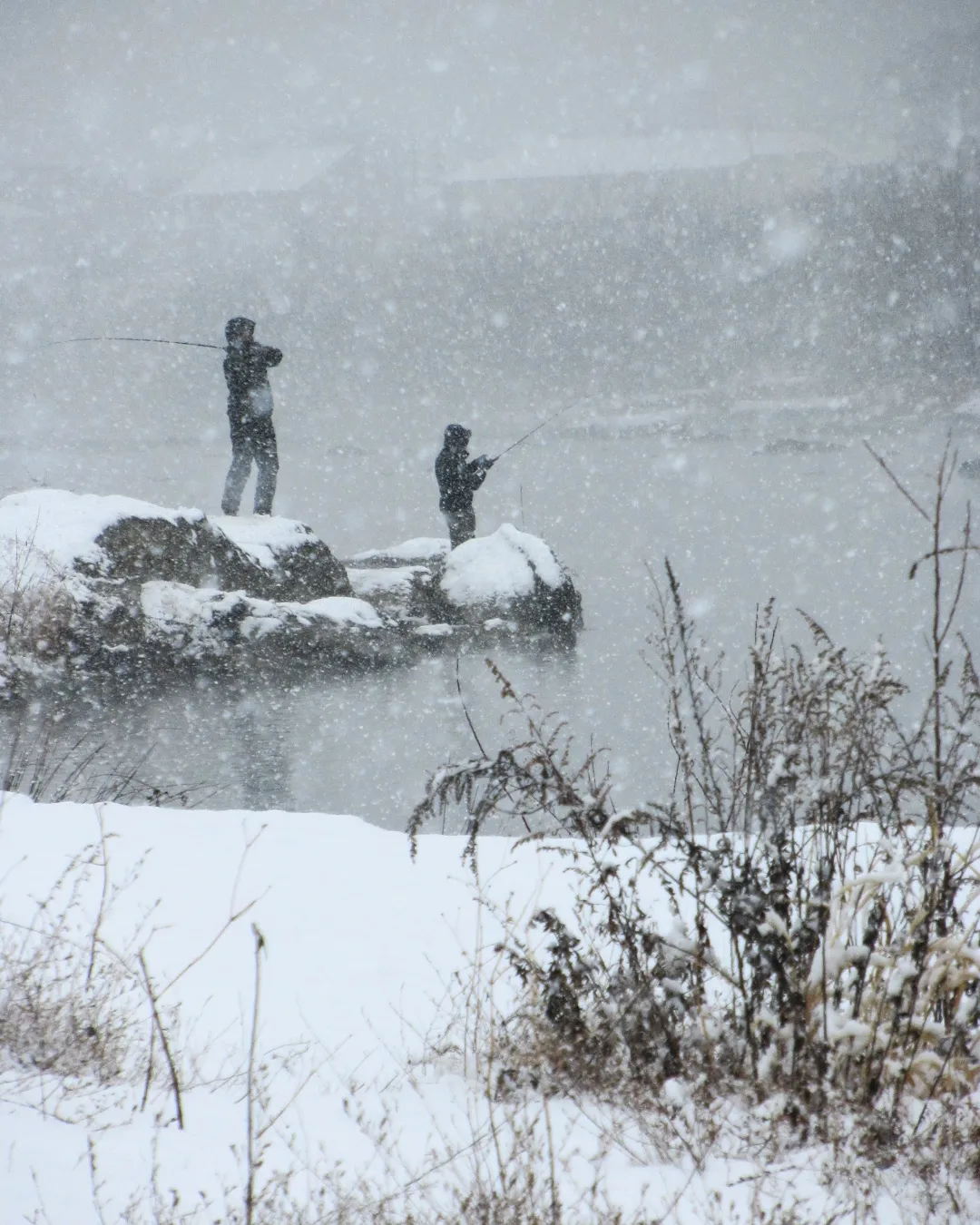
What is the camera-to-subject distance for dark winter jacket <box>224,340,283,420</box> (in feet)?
Result: 40.2

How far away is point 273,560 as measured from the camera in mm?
14211

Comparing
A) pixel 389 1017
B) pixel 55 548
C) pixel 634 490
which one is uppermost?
pixel 634 490

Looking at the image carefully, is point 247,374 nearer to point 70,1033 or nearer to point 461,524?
point 461,524

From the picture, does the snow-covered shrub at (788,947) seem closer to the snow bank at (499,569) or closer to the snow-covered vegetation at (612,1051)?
the snow-covered vegetation at (612,1051)

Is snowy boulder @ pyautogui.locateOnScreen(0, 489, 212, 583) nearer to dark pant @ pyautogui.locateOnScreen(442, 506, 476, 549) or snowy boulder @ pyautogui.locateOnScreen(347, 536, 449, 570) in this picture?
dark pant @ pyautogui.locateOnScreen(442, 506, 476, 549)

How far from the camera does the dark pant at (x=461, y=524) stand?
17969 mm

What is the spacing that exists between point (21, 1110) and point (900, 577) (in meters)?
22.3

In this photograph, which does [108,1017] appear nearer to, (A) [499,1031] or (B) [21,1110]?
(B) [21,1110]

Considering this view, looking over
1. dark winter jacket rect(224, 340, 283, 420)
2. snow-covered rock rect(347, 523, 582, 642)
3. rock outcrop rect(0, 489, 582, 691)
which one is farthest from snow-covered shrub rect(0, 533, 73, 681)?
snow-covered rock rect(347, 523, 582, 642)

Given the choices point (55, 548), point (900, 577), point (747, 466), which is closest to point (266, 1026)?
point (55, 548)

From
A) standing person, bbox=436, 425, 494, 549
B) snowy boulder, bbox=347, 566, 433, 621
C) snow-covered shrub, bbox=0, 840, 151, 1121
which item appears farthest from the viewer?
standing person, bbox=436, 425, 494, 549

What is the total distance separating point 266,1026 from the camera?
102 inches

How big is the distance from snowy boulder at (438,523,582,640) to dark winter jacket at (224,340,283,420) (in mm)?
5072

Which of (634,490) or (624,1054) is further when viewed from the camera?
(634,490)
